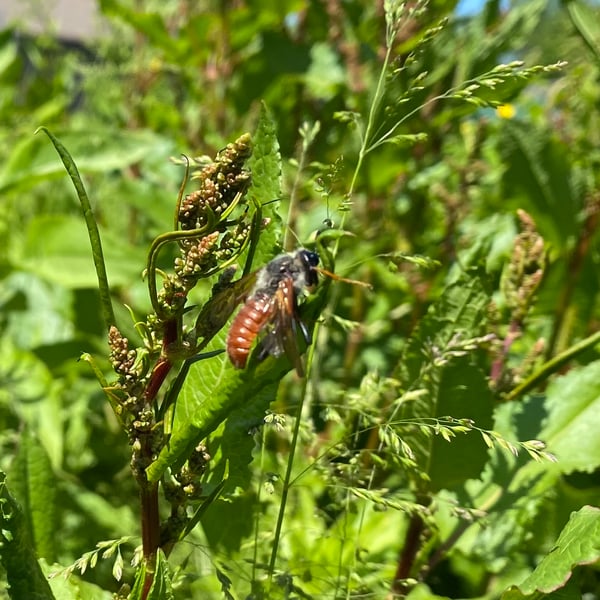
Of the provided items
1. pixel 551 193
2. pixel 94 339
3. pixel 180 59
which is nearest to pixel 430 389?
pixel 551 193

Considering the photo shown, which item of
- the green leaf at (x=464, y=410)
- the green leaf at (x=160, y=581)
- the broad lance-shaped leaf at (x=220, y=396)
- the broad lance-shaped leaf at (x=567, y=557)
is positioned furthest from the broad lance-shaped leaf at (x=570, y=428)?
the green leaf at (x=160, y=581)

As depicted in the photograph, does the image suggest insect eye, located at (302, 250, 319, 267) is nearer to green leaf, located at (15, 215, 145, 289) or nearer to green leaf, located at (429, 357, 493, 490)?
green leaf, located at (429, 357, 493, 490)

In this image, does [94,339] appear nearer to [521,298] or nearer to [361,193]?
[361,193]

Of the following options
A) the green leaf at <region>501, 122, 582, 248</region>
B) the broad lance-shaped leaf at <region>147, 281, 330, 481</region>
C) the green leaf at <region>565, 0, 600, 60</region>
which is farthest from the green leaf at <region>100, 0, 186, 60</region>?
the broad lance-shaped leaf at <region>147, 281, 330, 481</region>

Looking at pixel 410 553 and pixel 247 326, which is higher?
pixel 247 326

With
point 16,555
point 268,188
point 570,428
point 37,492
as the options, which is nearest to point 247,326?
point 268,188

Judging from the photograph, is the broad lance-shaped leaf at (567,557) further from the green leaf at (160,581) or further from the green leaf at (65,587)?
the green leaf at (65,587)

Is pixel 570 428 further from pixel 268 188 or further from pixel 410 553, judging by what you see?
pixel 268 188
